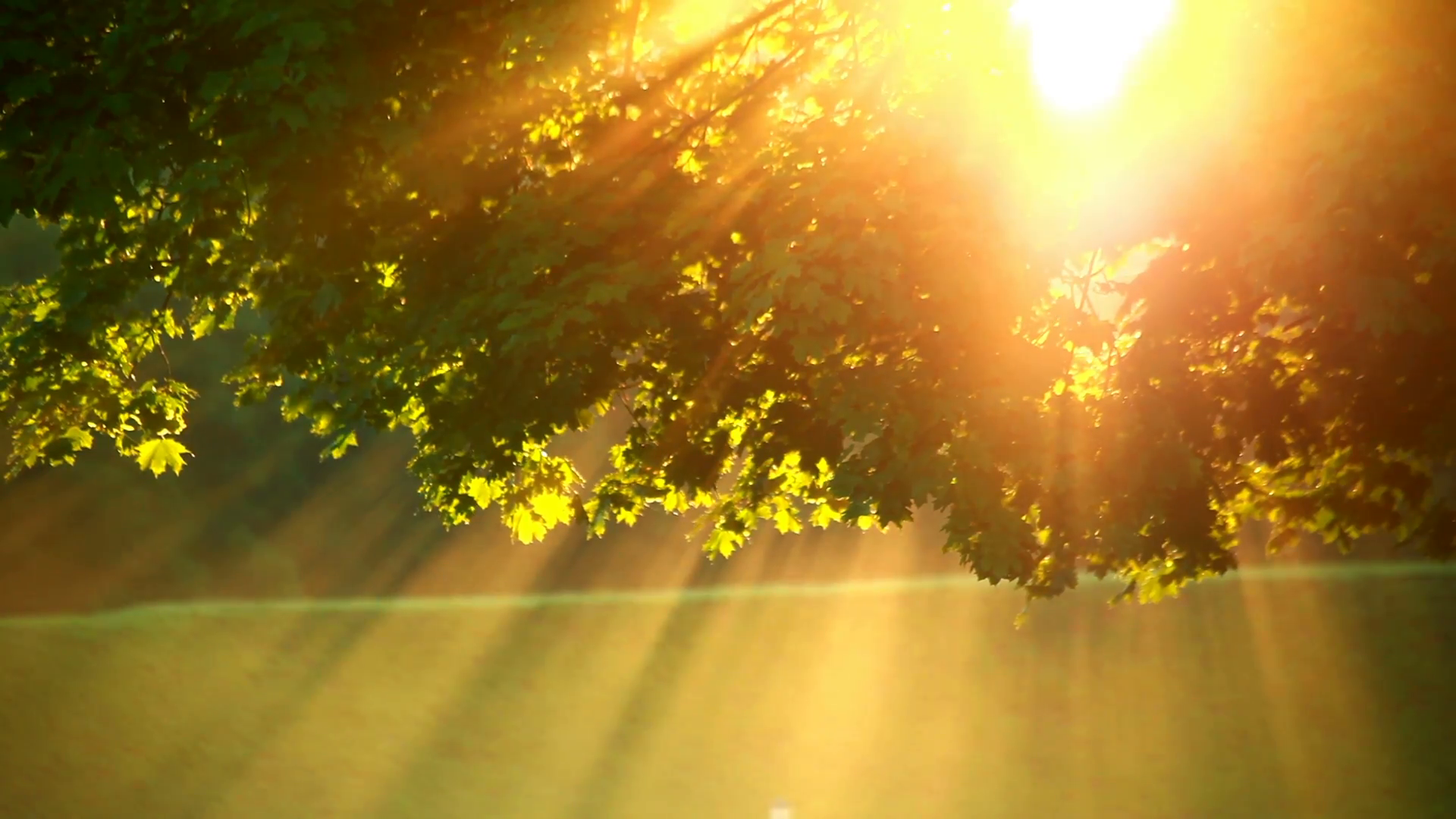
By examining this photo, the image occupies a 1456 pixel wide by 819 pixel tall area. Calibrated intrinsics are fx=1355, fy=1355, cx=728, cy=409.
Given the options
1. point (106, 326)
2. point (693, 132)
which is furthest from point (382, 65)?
point (106, 326)

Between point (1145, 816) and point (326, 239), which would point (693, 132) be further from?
point (1145, 816)

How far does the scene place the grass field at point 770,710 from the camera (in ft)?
59.5

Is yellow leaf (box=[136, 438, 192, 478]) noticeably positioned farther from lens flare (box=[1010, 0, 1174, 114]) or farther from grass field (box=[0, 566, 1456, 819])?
grass field (box=[0, 566, 1456, 819])

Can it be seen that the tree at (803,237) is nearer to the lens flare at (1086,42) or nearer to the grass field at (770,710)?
the lens flare at (1086,42)

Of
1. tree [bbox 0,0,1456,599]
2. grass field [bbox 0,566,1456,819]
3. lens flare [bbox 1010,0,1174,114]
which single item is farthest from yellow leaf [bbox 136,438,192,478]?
grass field [bbox 0,566,1456,819]

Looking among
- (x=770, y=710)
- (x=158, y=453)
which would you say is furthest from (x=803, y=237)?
(x=770, y=710)

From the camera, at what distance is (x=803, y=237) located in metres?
6.86

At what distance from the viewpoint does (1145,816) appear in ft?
56.4

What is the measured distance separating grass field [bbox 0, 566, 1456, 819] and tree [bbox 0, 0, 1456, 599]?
10.5 meters

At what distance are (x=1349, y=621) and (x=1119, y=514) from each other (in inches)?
745

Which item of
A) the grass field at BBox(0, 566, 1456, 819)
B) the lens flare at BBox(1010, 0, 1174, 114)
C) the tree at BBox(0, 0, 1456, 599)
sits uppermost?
the grass field at BBox(0, 566, 1456, 819)

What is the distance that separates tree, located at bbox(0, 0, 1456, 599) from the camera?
656 centimetres

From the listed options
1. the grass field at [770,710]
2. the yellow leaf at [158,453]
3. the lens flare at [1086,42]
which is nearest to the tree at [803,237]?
the lens flare at [1086,42]

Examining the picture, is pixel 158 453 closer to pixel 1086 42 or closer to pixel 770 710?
pixel 1086 42
